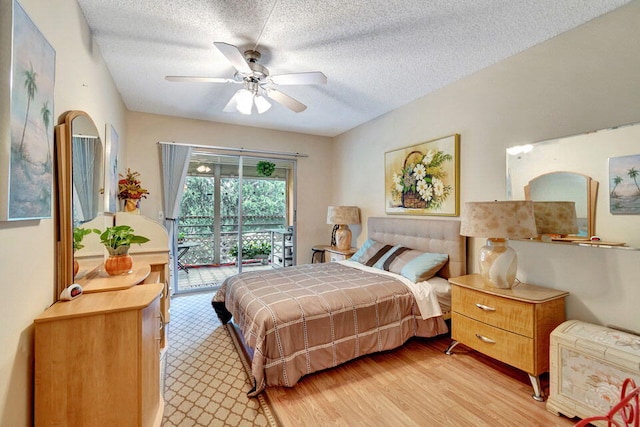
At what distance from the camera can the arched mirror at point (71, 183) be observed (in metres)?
1.44

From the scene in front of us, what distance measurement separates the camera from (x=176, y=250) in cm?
413

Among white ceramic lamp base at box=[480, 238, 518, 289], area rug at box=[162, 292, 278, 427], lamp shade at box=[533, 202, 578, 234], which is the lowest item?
area rug at box=[162, 292, 278, 427]

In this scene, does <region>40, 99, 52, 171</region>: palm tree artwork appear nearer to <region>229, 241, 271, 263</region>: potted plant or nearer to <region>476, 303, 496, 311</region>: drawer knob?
<region>476, 303, 496, 311</region>: drawer knob

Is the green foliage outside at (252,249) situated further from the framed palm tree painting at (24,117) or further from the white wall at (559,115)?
the framed palm tree painting at (24,117)

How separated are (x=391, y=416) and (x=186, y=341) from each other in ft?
6.47

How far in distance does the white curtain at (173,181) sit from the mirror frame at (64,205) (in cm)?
254

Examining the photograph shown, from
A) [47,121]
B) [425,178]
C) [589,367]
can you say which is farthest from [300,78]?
[589,367]

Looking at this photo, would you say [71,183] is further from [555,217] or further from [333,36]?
[555,217]

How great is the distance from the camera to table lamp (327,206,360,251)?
4.14 metres

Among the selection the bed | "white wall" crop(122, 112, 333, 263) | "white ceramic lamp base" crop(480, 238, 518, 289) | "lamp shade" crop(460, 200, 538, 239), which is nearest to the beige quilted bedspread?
the bed

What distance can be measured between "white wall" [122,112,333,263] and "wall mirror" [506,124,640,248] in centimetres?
319

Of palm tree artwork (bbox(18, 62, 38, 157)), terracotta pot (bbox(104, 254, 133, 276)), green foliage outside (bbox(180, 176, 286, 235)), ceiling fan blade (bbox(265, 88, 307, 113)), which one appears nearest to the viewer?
palm tree artwork (bbox(18, 62, 38, 157))

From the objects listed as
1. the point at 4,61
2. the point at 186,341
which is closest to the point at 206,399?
the point at 186,341

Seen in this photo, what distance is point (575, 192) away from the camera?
2000 mm
